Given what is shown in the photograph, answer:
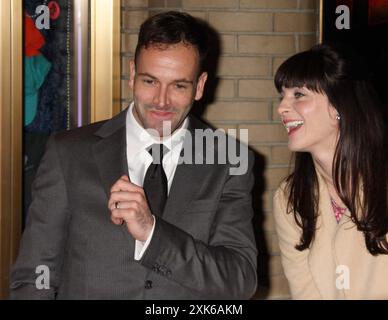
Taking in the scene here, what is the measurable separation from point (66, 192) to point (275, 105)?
1592 millimetres

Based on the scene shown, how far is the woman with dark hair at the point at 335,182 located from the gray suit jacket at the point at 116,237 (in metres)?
0.38

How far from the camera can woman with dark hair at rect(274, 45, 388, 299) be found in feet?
7.75

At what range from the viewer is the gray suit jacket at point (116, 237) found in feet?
6.62

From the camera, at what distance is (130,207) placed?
1867mm

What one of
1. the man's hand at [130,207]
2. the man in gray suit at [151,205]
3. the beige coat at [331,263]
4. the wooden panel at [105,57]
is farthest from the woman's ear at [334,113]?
the wooden panel at [105,57]

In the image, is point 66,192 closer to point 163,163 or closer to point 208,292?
point 163,163

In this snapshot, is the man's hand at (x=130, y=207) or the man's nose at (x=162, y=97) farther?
the man's nose at (x=162, y=97)

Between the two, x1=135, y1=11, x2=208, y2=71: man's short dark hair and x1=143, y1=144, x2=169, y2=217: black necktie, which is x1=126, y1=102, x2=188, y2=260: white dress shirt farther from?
x1=135, y1=11, x2=208, y2=71: man's short dark hair

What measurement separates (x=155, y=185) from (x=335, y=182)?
2.36ft

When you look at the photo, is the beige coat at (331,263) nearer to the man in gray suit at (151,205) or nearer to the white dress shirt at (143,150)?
the man in gray suit at (151,205)

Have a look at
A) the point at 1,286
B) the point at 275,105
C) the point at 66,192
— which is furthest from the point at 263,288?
the point at 66,192

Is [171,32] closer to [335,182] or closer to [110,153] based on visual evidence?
[110,153]

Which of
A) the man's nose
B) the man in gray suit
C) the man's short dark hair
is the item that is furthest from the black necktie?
the man's short dark hair

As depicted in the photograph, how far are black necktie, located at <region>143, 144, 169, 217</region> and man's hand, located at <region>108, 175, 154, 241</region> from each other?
0.23 m
